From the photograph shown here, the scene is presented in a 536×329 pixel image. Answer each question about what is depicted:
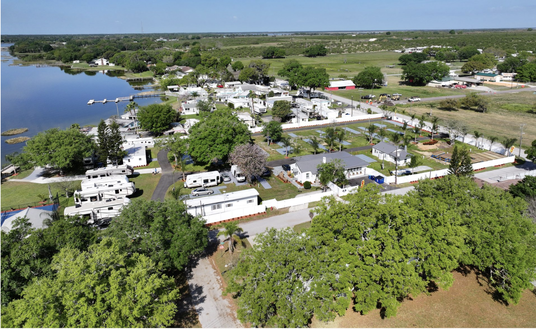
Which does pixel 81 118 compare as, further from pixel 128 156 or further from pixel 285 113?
pixel 285 113

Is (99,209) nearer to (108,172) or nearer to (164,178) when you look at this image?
(108,172)

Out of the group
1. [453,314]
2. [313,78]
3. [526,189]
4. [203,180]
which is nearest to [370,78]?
[313,78]

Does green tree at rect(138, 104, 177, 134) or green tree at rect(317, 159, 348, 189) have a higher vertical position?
green tree at rect(138, 104, 177, 134)

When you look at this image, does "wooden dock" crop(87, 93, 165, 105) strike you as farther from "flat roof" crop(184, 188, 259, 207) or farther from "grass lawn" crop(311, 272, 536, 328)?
"grass lawn" crop(311, 272, 536, 328)

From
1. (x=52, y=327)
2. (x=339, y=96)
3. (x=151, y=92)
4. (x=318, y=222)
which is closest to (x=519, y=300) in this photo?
(x=318, y=222)

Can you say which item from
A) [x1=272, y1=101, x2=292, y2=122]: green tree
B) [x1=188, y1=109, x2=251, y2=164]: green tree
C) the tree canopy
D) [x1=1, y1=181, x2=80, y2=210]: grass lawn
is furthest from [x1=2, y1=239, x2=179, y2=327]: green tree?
[x1=272, y1=101, x2=292, y2=122]: green tree
